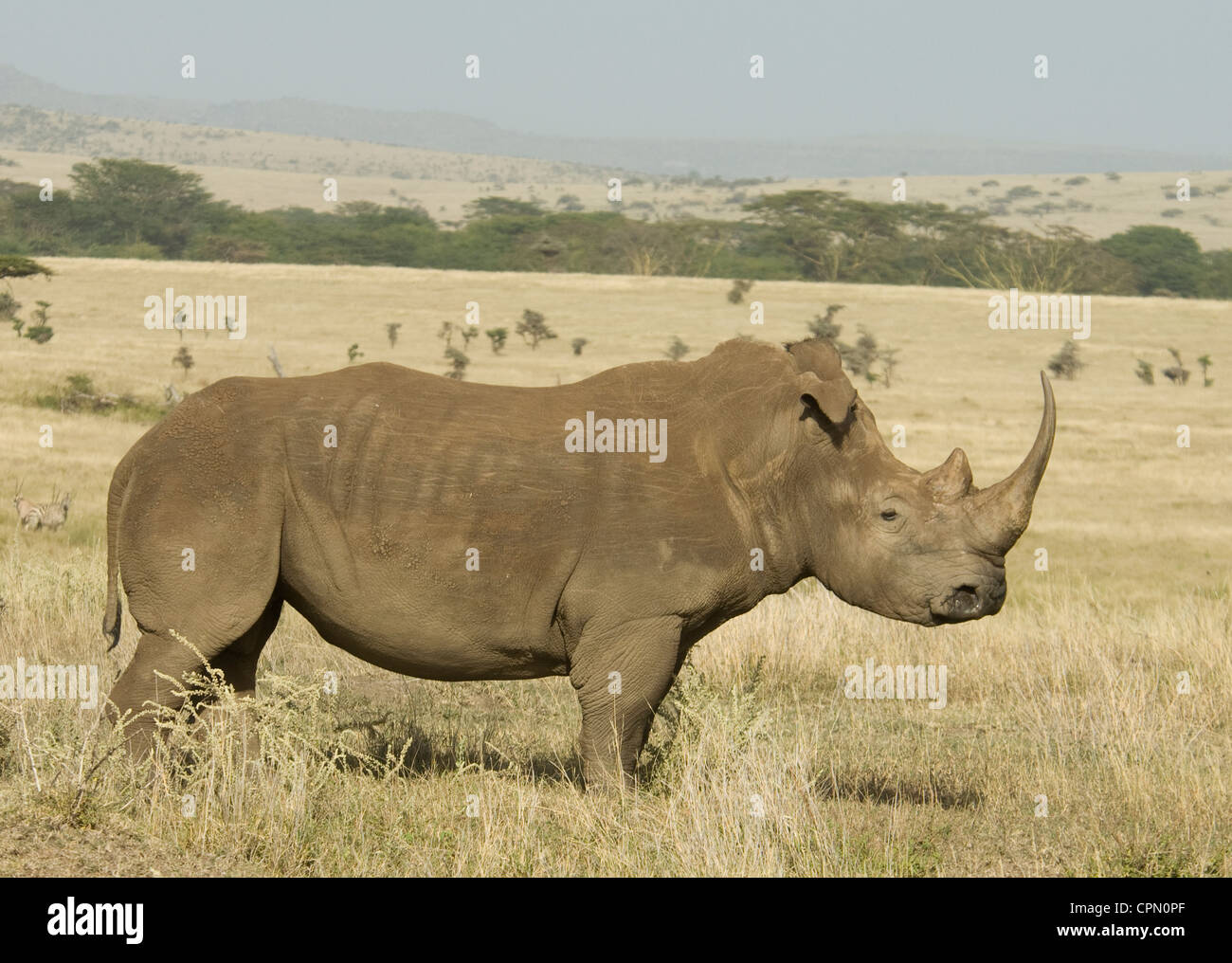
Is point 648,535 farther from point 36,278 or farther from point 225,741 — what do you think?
point 36,278

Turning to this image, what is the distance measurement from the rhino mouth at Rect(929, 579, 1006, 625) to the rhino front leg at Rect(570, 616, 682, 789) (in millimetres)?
1081

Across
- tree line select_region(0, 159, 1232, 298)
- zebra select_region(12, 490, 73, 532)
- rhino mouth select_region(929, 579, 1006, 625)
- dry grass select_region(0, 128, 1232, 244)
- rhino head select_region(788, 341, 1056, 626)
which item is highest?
dry grass select_region(0, 128, 1232, 244)

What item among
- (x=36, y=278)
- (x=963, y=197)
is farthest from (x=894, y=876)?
(x=963, y=197)

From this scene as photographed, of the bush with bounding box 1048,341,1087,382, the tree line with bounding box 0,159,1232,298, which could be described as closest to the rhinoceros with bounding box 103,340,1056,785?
the bush with bounding box 1048,341,1087,382

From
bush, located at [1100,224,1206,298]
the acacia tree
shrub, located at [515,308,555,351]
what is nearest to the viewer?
shrub, located at [515,308,555,351]

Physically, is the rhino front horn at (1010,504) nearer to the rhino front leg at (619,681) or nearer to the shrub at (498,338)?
the rhino front leg at (619,681)

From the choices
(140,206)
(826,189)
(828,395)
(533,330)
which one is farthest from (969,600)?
(826,189)

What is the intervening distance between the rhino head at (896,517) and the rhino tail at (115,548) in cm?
287

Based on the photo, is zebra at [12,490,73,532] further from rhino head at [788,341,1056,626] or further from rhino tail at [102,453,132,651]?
rhino head at [788,341,1056,626]

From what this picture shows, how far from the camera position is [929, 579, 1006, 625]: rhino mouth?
Result: 6543 mm

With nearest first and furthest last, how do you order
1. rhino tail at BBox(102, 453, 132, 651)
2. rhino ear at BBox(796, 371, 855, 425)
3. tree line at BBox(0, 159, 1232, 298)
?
1. rhino ear at BBox(796, 371, 855, 425)
2. rhino tail at BBox(102, 453, 132, 651)
3. tree line at BBox(0, 159, 1232, 298)

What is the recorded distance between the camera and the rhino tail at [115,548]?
686 centimetres

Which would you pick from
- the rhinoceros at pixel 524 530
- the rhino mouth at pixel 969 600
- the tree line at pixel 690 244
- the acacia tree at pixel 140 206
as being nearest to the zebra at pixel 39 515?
the rhinoceros at pixel 524 530

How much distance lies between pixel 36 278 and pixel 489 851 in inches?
2055
